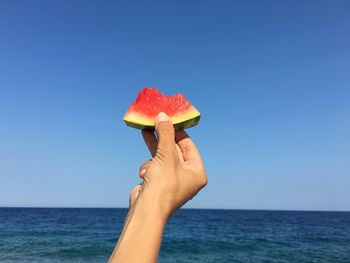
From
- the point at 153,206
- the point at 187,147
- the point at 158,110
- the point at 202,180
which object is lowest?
the point at 153,206

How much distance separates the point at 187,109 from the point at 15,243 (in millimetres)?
22509

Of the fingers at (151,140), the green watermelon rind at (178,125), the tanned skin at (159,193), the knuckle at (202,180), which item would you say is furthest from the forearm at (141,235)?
the green watermelon rind at (178,125)

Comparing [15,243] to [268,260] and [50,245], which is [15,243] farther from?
[268,260]

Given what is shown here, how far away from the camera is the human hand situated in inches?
62.5

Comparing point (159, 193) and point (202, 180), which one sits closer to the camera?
point (159, 193)

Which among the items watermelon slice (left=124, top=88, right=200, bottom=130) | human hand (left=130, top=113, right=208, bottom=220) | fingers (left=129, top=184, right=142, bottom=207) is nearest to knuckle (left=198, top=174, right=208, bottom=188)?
human hand (left=130, top=113, right=208, bottom=220)

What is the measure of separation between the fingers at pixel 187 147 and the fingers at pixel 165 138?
0.13 meters

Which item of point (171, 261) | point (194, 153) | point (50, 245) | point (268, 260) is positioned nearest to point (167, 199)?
point (194, 153)

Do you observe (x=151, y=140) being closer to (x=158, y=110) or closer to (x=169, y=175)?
(x=158, y=110)

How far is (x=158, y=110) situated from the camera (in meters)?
2.42

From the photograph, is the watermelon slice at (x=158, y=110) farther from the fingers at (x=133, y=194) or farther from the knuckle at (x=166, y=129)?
the fingers at (x=133, y=194)

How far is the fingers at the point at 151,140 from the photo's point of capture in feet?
6.97

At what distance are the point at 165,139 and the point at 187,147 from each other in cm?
19

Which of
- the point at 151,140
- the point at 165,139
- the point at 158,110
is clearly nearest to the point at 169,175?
the point at 165,139
